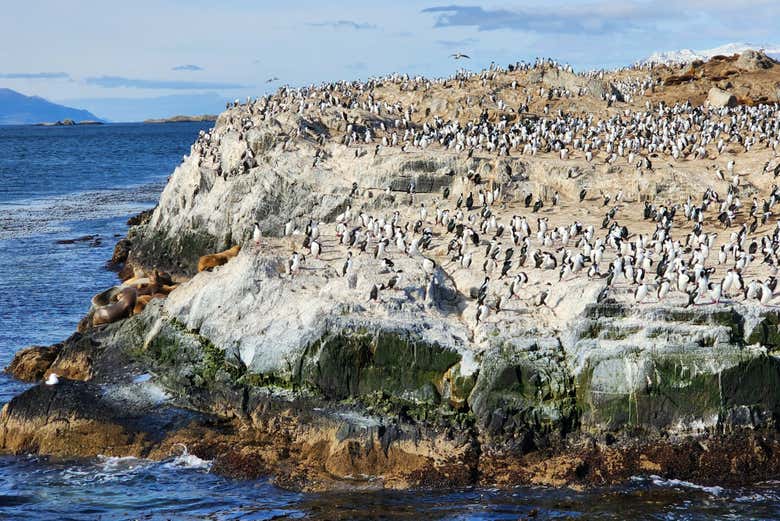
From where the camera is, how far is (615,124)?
1970 inches

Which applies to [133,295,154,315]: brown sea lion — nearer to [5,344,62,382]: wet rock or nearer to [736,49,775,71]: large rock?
[5,344,62,382]: wet rock

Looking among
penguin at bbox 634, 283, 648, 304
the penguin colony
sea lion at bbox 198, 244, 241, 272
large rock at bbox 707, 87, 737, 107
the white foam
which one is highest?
large rock at bbox 707, 87, 737, 107

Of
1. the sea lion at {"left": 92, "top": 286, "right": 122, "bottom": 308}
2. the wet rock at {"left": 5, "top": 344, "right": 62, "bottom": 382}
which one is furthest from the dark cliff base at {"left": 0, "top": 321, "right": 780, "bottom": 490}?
the sea lion at {"left": 92, "top": 286, "right": 122, "bottom": 308}

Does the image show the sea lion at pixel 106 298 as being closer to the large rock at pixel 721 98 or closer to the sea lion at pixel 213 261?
the sea lion at pixel 213 261

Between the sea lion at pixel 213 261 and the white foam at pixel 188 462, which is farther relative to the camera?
the sea lion at pixel 213 261

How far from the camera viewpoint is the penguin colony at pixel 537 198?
93.8ft

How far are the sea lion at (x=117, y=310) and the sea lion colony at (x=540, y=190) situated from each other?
0.49 meters

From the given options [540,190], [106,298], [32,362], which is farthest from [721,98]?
[32,362]

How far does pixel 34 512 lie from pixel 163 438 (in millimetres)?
4193

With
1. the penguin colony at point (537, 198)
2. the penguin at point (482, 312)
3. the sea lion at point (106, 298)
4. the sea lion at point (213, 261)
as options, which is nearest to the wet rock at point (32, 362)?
the sea lion at point (106, 298)

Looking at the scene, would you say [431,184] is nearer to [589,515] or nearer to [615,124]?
[615,124]

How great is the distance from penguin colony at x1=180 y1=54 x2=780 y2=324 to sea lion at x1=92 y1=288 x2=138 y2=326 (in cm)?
616

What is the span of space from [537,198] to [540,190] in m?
0.38

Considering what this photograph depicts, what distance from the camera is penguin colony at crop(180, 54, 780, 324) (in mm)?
28578
